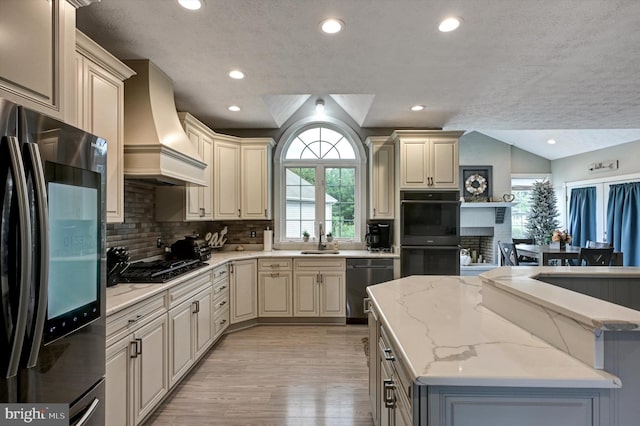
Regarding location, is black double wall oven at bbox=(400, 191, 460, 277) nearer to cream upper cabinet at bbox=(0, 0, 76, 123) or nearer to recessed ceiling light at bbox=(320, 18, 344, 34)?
recessed ceiling light at bbox=(320, 18, 344, 34)

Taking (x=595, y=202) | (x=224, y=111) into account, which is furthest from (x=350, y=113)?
(x=595, y=202)

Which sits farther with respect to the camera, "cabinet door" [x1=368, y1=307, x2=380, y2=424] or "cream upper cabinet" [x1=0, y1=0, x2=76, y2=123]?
"cabinet door" [x1=368, y1=307, x2=380, y2=424]

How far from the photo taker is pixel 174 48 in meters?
2.53

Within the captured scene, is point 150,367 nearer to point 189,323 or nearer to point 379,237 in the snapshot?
point 189,323

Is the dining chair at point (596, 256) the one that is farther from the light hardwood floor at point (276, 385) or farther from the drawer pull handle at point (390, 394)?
the drawer pull handle at point (390, 394)

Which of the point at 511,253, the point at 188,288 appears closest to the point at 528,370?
the point at 188,288

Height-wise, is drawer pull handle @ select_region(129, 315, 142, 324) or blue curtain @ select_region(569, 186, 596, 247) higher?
blue curtain @ select_region(569, 186, 596, 247)

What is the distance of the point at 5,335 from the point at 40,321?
0.28 feet

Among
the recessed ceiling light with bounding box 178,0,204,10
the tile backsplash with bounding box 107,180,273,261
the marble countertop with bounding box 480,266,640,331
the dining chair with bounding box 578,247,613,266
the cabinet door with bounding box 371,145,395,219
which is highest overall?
the recessed ceiling light with bounding box 178,0,204,10

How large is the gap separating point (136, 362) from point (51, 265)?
1.14 m

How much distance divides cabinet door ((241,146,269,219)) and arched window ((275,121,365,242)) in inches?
17.5

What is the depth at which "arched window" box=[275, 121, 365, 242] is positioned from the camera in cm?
500

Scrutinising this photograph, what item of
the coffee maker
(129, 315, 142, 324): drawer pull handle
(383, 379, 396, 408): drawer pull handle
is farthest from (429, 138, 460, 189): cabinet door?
(129, 315, 142, 324): drawer pull handle

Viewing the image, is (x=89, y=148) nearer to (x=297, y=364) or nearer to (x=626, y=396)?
(x=626, y=396)
